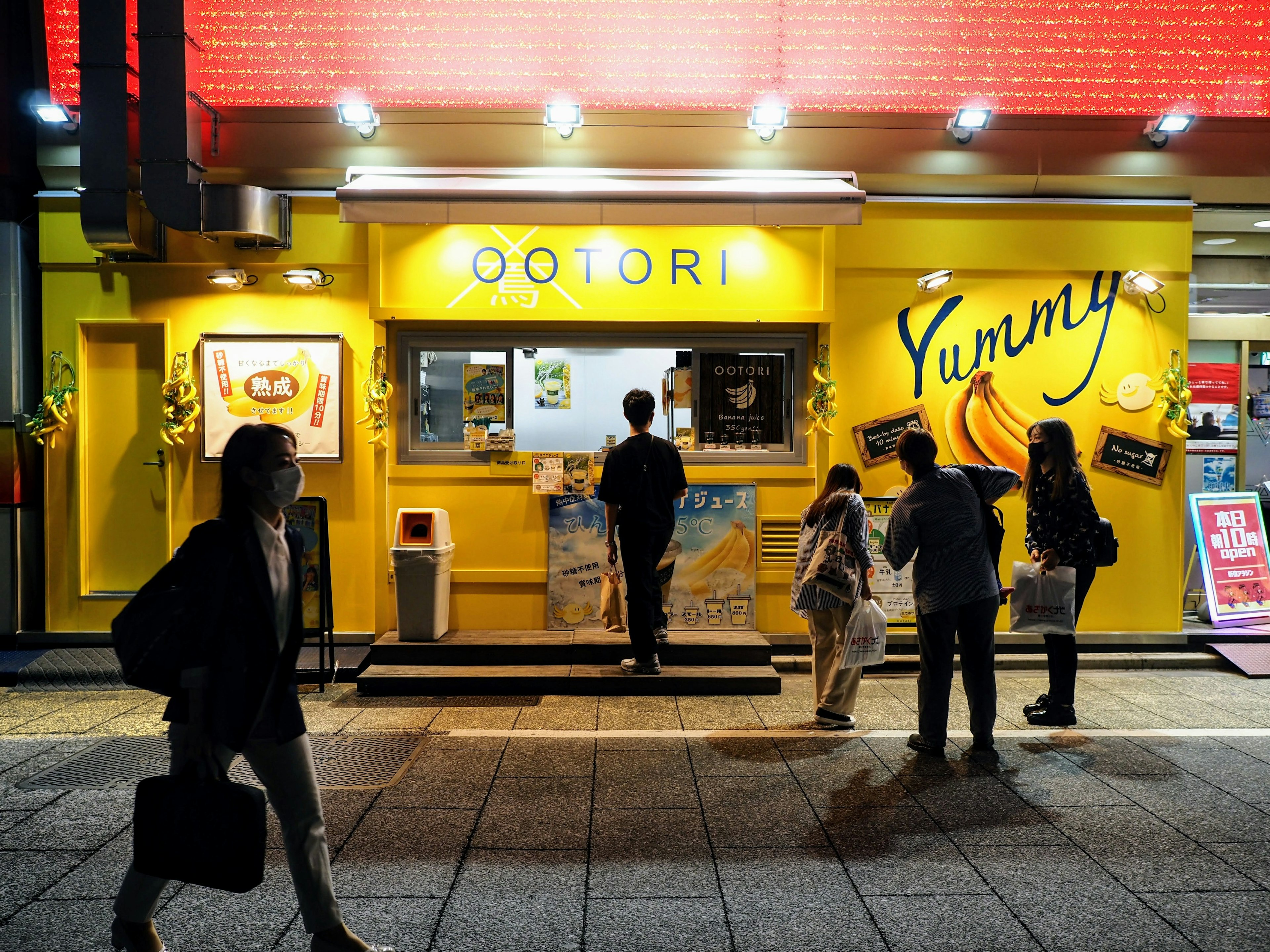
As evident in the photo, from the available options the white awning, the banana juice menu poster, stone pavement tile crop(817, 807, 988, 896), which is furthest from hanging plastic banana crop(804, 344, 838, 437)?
the banana juice menu poster

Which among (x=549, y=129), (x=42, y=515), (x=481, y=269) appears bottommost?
(x=42, y=515)

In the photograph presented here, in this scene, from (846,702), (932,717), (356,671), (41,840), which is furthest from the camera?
(356,671)

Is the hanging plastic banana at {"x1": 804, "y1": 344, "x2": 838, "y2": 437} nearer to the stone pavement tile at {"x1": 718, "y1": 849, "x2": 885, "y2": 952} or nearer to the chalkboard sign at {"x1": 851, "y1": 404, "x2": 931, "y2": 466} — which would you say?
the chalkboard sign at {"x1": 851, "y1": 404, "x2": 931, "y2": 466}

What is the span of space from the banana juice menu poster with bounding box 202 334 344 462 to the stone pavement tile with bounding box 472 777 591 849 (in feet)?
12.7

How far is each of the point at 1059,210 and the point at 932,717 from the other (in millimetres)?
4852

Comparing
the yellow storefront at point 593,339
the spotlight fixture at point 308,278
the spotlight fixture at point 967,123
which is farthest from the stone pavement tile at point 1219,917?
the spotlight fixture at point 308,278

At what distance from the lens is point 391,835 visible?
13.5 ft

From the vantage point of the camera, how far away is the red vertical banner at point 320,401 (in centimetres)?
761

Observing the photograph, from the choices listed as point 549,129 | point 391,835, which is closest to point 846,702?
point 391,835

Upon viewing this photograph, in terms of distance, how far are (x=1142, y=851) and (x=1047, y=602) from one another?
197cm

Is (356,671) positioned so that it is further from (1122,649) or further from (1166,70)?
(1166,70)

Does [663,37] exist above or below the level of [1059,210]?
above

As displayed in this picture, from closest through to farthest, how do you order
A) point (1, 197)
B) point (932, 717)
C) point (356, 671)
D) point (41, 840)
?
point (41, 840) < point (932, 717) < point (356, 671) < point (1, 197)

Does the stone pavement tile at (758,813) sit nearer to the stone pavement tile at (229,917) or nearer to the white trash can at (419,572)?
the stone pavement tile at (229,917)
